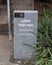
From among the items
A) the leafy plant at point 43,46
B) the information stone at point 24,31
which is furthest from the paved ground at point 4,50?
the leafy plant at point 43,46

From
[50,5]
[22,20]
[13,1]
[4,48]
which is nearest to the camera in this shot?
[22,20]

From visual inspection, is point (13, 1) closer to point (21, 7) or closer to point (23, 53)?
point (21, 7)

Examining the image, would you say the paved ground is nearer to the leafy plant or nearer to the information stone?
the information stone

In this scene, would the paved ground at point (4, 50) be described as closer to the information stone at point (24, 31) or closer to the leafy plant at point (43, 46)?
the information stone at point (24, 31)

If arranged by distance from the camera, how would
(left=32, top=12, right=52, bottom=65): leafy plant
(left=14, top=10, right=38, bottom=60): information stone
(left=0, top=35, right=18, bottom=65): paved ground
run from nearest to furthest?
1. (left=32, top=12, right=52, bottom=65): leafy plant
2. (left=14, top=10, right=38, bottom=60): information stone
3. (left=0, top=35, right=18, bottom=65): paved ground

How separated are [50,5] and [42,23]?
5565 mm

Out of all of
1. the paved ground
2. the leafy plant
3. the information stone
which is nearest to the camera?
the leafy plant

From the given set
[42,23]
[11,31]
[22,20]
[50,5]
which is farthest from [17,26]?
[50,5]

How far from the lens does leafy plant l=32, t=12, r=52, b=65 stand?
5.23 m

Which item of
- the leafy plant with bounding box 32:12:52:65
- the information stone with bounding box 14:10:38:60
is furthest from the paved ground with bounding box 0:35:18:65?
the leafy plant with bounding box 32:12:52:65

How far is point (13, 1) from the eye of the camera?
23.9 ft

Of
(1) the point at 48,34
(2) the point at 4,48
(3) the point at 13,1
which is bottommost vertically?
(2) the point at 4,48

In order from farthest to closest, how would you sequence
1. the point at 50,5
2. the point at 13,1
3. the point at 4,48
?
the point at 50,5 < the point at 13,1 < the point at 4,48

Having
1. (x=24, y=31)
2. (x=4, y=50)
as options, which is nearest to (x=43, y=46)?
(x=24, y=31)
